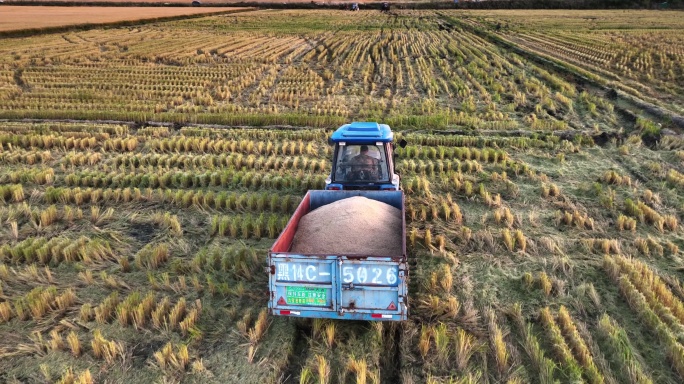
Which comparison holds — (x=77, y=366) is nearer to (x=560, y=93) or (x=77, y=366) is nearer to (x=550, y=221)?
(x=550, y=221)

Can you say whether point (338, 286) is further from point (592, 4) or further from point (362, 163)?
point (592, 4)

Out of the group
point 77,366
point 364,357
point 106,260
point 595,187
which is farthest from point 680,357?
point 106,260

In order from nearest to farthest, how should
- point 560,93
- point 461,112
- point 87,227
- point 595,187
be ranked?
point 87,227 → point 595,187 → point 461,112 → point 560,93

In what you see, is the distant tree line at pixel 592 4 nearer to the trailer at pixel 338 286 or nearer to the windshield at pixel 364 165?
the windshield at pixel 364 165

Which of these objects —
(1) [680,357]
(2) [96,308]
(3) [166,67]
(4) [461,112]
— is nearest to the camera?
(1) [680,357]

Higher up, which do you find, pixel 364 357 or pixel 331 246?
pixel 331 246

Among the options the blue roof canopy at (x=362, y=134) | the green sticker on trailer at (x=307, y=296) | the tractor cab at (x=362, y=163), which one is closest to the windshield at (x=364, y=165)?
the tractor cab at (x=362, y=163)

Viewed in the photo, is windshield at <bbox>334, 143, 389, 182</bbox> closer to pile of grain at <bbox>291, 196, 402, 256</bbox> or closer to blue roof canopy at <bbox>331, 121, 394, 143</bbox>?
blue roof canopy at <bbox>331, 121, 394, 143</bbox>

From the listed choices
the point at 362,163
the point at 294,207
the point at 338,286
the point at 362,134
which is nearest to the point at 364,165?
the point at 362,163
